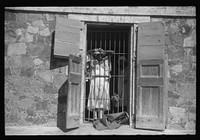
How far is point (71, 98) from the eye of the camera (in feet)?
19.0

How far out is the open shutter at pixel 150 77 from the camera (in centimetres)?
588

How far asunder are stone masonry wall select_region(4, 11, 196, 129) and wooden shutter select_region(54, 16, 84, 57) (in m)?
0.32

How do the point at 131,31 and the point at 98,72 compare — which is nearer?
the point at 131,31

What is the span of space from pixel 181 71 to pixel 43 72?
132 inches

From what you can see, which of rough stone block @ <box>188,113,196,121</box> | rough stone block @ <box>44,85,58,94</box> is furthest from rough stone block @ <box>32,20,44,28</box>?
rough stone block @ <box>188,113,196,121</box>

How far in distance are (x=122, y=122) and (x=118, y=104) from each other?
0.73 m

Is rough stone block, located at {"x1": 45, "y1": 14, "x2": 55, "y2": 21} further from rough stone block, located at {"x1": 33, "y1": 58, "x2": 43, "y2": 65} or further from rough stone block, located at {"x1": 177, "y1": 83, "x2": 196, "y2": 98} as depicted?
rough stone block, located at {"x1": 177, "y1": 83, "x2": 196, "y2": 98}

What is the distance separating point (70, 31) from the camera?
6254mm

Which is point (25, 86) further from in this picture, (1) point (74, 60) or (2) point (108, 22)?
(2) point (108, 22)

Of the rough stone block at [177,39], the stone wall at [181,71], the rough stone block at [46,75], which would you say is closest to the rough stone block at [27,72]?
the rough stone block at [46,75]

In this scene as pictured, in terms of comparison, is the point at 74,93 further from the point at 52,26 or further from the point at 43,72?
Result: the point at 52,26

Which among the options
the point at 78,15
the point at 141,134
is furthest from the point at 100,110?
the point at 78,15

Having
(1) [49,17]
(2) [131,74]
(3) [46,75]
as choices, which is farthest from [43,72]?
(2) [131,74]

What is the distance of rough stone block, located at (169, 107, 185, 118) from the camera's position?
6.25 m
